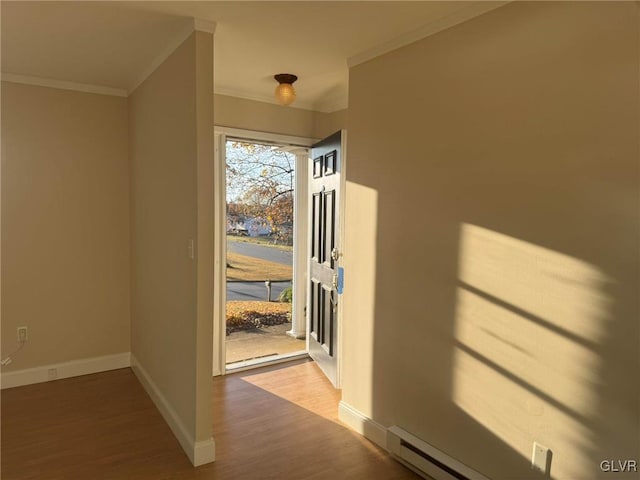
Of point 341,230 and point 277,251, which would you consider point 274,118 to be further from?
point 277,251

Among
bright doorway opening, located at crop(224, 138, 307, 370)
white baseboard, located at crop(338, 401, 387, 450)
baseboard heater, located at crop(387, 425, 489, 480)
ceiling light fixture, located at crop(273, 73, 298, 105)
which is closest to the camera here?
baseboard heater, located at crop(387, 425, 489, 480)

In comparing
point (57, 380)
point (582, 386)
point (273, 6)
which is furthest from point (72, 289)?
point (582, 386)

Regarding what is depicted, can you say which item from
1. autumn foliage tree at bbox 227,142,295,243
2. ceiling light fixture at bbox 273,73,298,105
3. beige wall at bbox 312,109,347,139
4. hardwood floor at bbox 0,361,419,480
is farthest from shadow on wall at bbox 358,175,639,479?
autumn foliage tree at bbox 227,142,295,243

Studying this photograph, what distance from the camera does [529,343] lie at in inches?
72.7

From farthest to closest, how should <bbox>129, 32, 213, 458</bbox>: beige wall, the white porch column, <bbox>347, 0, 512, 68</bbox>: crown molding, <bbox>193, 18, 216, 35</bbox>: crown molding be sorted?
1. the white porch column
2. <bbox>129, 32, 213, 458</bbox>: beige wall
3. <bbox>193, 18, 216, 35</bbox>: crown molding
4. <bbox>347, 0, 512, 68</bbox>: crown molding

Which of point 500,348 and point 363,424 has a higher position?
point 500,348

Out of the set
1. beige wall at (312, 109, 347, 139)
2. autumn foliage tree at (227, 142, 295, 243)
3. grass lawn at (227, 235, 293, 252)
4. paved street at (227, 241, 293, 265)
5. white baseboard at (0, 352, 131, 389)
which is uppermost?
beige wall at (312, 109, 347, 139)

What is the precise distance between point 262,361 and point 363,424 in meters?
1.49

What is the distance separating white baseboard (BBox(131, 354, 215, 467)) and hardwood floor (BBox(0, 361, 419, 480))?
42 millimetres

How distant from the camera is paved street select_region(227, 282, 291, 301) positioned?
19.9ft

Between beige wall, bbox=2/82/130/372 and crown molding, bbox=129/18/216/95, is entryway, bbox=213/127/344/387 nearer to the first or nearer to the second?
crown molding, bbox=129/18/216/95

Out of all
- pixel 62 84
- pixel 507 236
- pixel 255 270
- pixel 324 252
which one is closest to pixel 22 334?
pixel 62 84

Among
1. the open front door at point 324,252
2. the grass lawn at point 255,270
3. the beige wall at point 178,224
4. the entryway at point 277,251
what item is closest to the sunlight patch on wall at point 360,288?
the entryway at point 277,251

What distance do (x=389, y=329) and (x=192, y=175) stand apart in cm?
140
